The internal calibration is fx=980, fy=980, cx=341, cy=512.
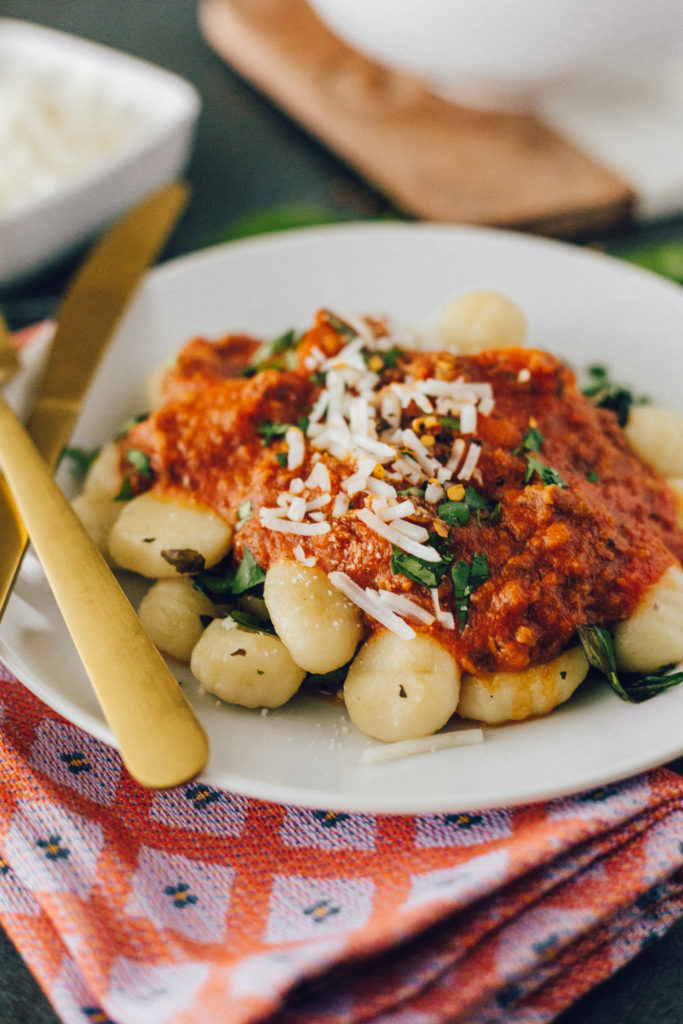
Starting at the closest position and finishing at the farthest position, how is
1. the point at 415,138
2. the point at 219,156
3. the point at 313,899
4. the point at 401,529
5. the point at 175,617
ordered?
1. the point at 313,899
2. the point at 401,529
3. the point at 175,617
4. the point at 415,138
5. the point at 219,156

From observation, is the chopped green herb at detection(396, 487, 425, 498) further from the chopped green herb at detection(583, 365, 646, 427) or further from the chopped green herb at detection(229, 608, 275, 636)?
the chopped green herb at detection(583, 365, 646, 427)

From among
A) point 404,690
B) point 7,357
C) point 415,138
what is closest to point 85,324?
point 7,357

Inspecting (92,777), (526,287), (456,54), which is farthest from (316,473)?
(456,54)

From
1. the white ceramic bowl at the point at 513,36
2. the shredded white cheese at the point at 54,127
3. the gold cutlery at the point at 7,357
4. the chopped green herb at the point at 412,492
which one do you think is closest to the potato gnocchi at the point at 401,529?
the chopped green herb at the point at 412,492

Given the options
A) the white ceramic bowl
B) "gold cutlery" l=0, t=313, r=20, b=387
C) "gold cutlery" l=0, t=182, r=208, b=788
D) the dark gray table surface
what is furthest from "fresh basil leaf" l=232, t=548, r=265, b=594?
the white ceramic bowl

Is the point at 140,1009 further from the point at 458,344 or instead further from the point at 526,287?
the point at 526,287

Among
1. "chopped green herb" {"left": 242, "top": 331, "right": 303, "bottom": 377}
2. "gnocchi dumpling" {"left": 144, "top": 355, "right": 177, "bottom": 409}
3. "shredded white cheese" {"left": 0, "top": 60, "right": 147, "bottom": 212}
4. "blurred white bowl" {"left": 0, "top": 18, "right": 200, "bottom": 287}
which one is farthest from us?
"shredded white cheese" {"left": 0, "top": 60, "right": 147, "bottom": 212}

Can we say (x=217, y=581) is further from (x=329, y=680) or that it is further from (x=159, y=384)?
(x=159, y=384)
